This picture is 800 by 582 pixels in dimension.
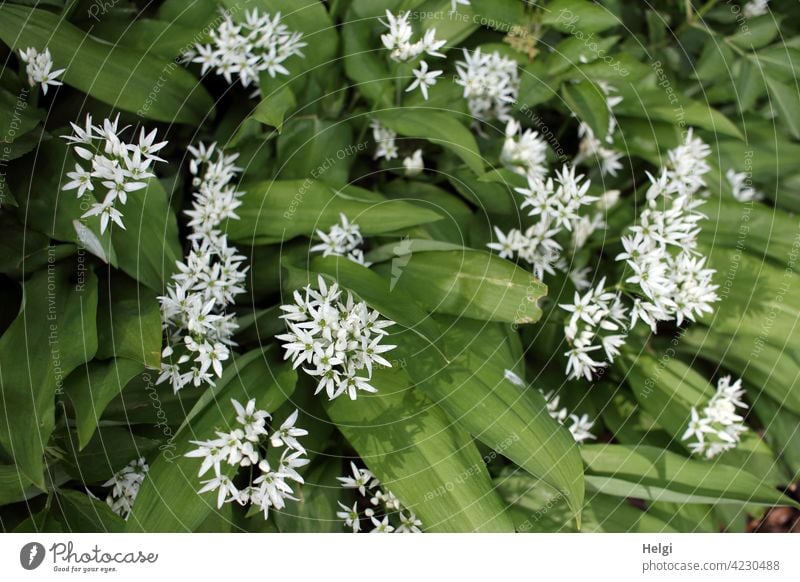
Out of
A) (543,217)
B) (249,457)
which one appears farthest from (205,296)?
(543,217)

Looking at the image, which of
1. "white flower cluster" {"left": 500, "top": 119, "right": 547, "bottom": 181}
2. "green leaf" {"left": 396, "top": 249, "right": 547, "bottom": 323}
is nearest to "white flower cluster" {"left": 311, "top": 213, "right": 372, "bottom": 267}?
"green leaf" {"left": 396, "top": 249, "right": 547, "bottom": 323}

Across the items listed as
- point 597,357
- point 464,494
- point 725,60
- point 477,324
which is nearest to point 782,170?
point 725,60

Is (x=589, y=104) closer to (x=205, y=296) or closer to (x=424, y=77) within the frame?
(x=424, y=77)

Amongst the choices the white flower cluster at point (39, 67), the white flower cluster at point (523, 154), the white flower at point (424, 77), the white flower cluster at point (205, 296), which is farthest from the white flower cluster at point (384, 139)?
the white flower cluster at point (39, 67)

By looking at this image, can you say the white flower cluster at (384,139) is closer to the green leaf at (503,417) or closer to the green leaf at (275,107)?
the green leaf at (275,107)

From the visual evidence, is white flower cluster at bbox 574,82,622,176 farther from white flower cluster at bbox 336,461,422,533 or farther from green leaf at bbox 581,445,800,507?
white flower cluster at bbox 336,461,422,533
